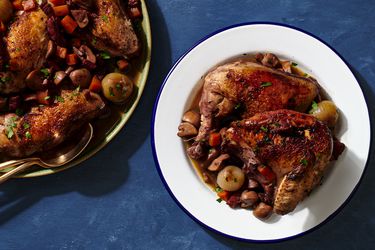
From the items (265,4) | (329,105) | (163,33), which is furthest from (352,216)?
(163,33)

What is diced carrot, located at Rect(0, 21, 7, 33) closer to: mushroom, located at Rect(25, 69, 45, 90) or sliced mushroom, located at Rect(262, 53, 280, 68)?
mushroom, located at Rect(25, 69, 45, 90)

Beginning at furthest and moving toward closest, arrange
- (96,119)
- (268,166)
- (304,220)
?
1. (96,119)
2. (304,220)
3. (268,166)

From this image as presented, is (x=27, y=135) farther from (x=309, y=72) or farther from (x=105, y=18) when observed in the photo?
(x=309, y=72)

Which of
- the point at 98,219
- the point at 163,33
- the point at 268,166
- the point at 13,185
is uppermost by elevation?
the point at 163,33

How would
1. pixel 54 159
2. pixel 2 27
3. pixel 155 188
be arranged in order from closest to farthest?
1. pixel 2 27
2. pixel 54 159
3. pixel 155 188

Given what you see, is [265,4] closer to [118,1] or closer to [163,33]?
[163,33]

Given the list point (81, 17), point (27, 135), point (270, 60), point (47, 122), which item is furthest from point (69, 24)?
point (270, 60)
